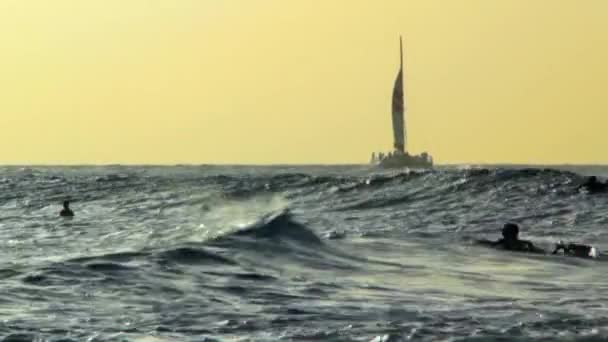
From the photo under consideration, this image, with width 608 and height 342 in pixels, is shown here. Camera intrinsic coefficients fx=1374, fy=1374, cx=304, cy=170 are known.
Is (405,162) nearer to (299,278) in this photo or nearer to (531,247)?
(531,247)

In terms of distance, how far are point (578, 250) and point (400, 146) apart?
83123mm

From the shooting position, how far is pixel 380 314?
16.4m

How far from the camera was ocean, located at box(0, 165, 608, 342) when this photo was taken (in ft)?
49.6

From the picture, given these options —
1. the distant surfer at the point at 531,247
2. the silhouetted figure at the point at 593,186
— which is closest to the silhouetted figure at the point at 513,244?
the distant surfer at the point at 531,247

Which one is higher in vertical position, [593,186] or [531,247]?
[593,186]

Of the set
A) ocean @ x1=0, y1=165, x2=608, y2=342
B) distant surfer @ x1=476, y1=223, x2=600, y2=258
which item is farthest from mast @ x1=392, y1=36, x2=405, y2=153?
distant surfer @ x1=476, y1=223, x2=600, y2=258

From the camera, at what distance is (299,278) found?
21.0 metres

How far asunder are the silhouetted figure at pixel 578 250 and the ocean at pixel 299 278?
64cm

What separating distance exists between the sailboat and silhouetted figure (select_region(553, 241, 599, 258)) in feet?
247

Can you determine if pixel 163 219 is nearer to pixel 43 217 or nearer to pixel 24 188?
pixel 43 217

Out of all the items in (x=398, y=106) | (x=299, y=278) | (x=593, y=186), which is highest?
(x=398, y=106)

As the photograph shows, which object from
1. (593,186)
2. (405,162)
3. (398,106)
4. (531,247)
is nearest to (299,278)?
(531,247)

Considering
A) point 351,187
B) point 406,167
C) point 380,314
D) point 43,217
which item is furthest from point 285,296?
point 406,167

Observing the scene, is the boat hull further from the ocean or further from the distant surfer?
the distant surfer
